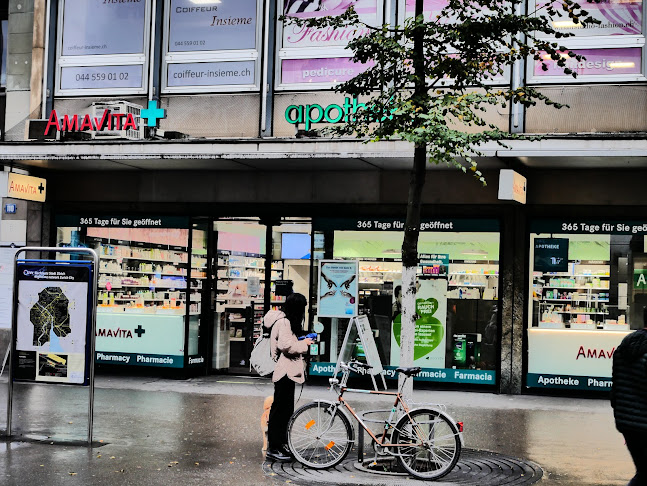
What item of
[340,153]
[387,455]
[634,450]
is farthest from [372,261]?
[634,450]

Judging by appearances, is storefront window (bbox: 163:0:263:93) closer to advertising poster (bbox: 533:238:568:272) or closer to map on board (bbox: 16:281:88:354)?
advertising poster (bbox: 533:238:568:272)

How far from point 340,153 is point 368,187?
167 centimetres

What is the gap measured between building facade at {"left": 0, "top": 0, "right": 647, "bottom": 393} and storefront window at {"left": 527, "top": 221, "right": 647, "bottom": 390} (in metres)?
0.03

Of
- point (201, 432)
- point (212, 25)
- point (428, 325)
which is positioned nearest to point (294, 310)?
point (201, 432)

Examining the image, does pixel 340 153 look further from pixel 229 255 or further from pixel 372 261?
pixel 229 255

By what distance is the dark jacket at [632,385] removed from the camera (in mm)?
5734

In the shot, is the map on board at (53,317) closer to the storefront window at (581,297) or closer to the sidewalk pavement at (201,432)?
the sidewalk pavement at (201,432)

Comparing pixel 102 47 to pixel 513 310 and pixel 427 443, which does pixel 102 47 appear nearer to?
pixel 513 310

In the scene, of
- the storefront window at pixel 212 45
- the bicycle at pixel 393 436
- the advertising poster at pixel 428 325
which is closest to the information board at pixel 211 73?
the storefront window at pixel 212 45

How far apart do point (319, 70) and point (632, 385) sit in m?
8.83

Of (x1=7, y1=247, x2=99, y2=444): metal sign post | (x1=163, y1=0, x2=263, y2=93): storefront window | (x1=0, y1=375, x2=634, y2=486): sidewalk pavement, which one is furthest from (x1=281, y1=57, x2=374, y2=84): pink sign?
(x1=7, y1=247, x2=99, y2=444): metal sign post

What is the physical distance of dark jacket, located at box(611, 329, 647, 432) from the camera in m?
5.73

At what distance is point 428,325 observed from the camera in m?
13.4

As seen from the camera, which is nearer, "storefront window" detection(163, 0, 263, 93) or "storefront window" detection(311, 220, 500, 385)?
"storefront window" detection(311, 220, 500, 385)
